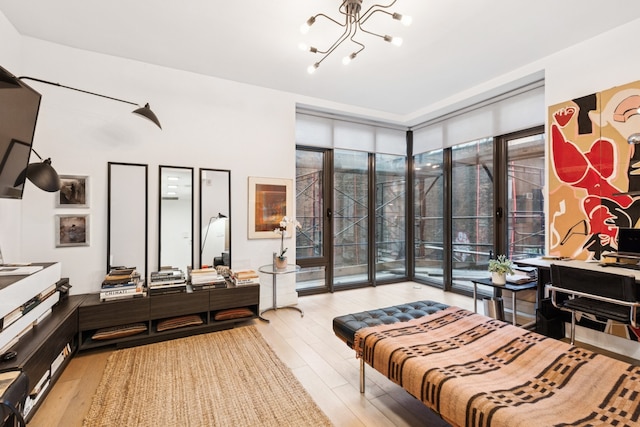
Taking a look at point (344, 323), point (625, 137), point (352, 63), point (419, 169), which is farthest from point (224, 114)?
point (625, 137)

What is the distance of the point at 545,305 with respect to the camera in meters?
3.00

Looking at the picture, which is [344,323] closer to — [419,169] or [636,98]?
[636,98]

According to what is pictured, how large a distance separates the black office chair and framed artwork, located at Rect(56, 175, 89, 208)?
4427mm

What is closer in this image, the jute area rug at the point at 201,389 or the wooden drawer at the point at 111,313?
the jute area rug at the point at 201,389

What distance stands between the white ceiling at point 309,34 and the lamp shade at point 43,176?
1285 millimetres

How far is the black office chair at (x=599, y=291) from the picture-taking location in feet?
6.99

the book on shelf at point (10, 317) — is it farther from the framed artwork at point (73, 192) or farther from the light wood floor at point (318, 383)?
the framed artwork at point (73, 192)

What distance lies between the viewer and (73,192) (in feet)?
9.72

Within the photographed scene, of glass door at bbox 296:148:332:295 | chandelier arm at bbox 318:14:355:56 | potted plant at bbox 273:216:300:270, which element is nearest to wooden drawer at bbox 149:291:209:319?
potted plant at bbox 273:216:300:270

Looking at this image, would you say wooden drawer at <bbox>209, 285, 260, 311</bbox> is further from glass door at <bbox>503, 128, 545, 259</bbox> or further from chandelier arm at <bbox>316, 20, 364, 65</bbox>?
glass door at <bbox>503, 128, 545, 259</bbox>

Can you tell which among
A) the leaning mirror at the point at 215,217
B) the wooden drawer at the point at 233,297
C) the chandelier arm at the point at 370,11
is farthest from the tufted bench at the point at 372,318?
the chandelier arm at the point at 370,11

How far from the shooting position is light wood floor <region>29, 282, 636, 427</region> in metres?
1.87

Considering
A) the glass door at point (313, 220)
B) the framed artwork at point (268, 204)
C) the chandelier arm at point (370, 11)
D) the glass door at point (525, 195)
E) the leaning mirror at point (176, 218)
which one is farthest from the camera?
the glass door at point (313, 220)

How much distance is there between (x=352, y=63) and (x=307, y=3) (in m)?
1.07
